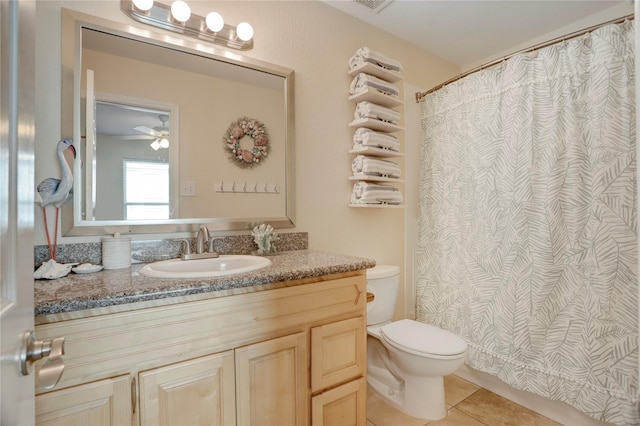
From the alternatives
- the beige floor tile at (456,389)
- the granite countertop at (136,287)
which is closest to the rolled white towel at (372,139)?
the granite countertop at (136,287)

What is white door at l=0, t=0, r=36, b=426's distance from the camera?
1.45 feet

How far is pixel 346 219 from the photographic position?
2109 millimetres

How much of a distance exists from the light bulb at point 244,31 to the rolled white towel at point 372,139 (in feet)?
2.79

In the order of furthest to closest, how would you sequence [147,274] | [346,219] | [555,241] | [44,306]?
[346,219] → [555,241] → [147,274] → [44,306]

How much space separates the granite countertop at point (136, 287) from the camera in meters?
0.85

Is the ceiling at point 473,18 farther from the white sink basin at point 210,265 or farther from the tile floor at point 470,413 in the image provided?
the tile floor at point 470,413

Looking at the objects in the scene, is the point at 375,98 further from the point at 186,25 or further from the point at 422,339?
the point at 422,339

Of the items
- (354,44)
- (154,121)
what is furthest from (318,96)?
(154,121)

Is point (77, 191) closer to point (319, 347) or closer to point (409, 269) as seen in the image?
point (319, 347)

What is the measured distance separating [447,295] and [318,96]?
5.33ft

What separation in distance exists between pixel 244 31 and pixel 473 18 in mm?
1558

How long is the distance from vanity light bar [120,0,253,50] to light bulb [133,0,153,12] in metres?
0.02

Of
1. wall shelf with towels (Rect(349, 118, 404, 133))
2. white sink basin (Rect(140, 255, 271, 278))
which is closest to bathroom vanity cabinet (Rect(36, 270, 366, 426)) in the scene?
white sink basin (Rect(140, 255, 271, 278))

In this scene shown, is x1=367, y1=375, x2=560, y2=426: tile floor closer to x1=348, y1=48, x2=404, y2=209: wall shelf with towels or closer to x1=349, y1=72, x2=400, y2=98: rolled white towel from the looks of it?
x1=348, y1=48, x2=404, y2=209: wall shelf with towels
